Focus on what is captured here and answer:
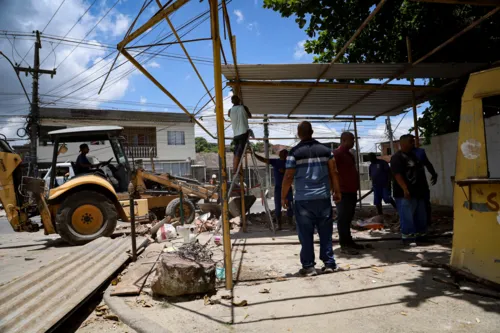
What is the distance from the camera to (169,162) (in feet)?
94.6

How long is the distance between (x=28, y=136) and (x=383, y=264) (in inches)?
773

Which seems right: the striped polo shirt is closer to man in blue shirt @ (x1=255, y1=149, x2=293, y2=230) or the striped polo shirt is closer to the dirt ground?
the dirt ground

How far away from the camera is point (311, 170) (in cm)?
372

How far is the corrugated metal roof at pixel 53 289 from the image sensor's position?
2695 millimetres

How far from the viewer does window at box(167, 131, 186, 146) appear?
28.8 meters

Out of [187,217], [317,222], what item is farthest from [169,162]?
[317,222]

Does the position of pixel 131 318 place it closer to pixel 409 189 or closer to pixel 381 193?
pixel 409 189

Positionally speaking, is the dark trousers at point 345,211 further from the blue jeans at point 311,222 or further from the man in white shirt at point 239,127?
the man in white shirt at point 239,127

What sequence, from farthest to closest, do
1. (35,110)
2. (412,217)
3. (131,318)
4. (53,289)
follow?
(35,110), (412,217), (53,289), (131,318)

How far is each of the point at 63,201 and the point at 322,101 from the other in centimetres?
621

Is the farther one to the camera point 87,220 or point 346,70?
point 87,220

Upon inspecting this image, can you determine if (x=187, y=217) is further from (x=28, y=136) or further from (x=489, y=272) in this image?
(x=28, y=136)

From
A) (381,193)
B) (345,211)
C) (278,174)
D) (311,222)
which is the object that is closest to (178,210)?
(278,174)

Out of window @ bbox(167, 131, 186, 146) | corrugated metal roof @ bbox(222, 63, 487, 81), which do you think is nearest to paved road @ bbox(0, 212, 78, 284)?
corrugated metal roof @ bbox(222, 63, 487, 81)
